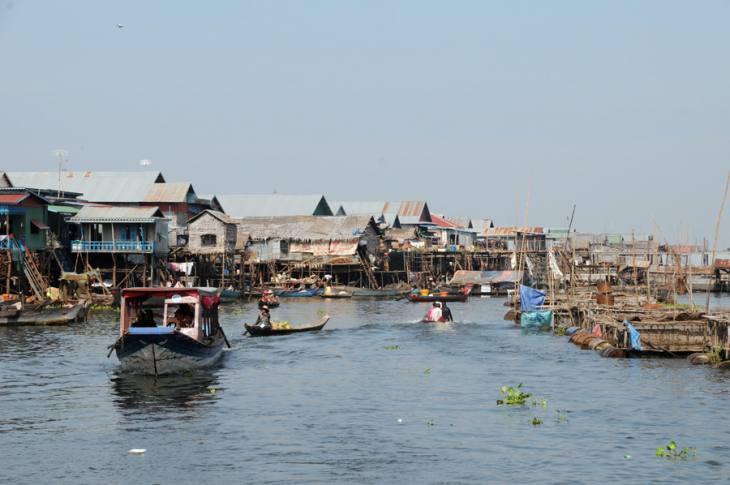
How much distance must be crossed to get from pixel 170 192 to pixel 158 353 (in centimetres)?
5132

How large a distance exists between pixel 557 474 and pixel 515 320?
32.2 meters

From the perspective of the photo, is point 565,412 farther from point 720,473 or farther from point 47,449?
point 47,449

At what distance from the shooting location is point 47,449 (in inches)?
719

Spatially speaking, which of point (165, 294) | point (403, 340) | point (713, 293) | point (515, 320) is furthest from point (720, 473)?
point (713, 293)

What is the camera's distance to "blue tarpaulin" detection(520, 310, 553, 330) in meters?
43.3

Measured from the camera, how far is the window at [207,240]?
73875 mm

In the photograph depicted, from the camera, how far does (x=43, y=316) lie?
144 feet

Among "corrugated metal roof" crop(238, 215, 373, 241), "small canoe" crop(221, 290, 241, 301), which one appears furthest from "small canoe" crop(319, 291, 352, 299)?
"corrugated metal roof" crop(238, 215, 373, 241)

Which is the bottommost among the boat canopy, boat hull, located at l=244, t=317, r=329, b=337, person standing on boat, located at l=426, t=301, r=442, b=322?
boat hull, located at l=244, t=317, r=329, b=337

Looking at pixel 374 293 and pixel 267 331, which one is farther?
pixel 374 293

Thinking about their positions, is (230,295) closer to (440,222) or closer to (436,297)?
(436,297)

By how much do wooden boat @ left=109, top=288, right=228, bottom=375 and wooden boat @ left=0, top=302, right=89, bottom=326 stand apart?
53.0 feet

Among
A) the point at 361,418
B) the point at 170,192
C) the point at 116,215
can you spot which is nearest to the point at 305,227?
the point at 170,192

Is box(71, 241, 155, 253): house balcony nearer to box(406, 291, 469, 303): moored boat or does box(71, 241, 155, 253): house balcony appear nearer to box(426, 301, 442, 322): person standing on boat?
box(406, 291, 469, 303): moored boat
